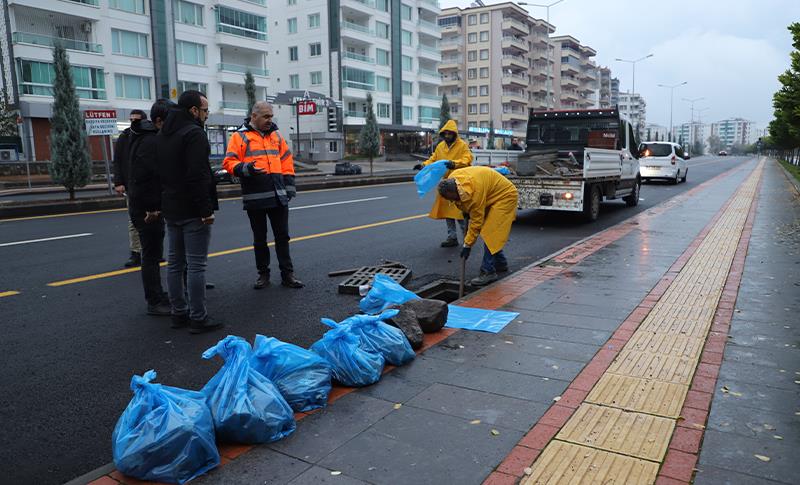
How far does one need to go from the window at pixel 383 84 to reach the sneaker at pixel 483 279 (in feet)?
188

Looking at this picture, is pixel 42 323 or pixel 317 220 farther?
pixel 317 220

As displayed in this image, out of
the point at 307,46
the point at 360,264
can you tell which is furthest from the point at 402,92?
the point at 360,264

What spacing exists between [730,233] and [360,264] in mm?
6785

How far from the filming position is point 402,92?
2566 inches

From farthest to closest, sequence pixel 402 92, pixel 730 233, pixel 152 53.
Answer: pixel 402 92, pixel 152 53, pixel 730 233

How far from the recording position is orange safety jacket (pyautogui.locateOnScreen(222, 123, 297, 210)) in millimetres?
6297

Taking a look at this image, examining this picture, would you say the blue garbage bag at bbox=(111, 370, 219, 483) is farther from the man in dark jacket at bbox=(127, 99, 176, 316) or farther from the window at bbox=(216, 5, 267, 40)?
the window at bbox=(216, 5, 267, 40)

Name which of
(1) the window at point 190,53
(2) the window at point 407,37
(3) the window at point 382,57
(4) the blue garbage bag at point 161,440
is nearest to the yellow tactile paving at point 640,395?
(4) the blue garbage bag at point 161,440

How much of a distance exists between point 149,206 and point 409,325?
282cm

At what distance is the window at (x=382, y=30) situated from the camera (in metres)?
61.8

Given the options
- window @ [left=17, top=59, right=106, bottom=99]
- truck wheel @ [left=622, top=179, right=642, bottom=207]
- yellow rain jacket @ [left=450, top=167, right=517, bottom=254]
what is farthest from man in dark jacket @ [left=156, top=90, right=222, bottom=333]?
window @ [left=17, top=59, right=106, bottom=99]

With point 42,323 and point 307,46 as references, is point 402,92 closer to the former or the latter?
point 307,46

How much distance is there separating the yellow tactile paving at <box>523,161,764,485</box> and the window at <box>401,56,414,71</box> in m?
62.7

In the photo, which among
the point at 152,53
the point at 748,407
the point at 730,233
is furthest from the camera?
the point at 152,53
